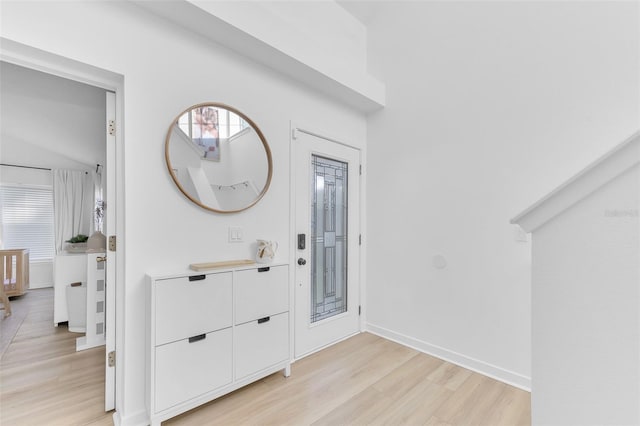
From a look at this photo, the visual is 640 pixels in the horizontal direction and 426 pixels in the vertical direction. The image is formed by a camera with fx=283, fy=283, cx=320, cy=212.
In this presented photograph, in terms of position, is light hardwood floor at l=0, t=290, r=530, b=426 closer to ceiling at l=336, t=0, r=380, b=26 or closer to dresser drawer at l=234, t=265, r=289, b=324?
dresser drawer at l=234, t=265, r=289, b=324

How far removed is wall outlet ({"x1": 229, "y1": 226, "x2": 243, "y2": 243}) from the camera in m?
2.09

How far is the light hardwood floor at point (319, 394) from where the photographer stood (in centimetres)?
171

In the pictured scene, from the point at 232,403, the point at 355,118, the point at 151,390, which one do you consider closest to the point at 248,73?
the point at 355,118

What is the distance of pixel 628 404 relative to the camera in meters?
0.67

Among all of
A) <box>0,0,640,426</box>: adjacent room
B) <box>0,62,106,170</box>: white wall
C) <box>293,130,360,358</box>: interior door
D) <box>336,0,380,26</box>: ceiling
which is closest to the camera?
<box>0,0,640,426</box>: adjacent room

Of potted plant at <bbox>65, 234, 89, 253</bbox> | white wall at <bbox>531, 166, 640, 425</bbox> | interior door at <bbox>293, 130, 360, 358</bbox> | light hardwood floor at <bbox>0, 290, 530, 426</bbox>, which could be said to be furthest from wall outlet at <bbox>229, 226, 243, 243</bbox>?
potted plant at <bbox>65, 234, 89, 253</bbox>

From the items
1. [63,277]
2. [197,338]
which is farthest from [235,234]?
[63,277]

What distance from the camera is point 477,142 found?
2.29m

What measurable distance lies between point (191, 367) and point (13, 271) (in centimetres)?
435

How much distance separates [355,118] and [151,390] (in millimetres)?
2793

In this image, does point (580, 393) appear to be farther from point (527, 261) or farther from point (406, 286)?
point (406, 286)

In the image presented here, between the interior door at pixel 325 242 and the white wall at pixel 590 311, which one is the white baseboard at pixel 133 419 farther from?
the white wall at pixel 590 311

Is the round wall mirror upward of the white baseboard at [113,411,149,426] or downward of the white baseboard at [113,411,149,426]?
upward

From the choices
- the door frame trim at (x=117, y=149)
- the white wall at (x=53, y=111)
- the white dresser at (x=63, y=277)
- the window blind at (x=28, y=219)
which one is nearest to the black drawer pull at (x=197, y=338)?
the door frame trim at (x=117, y=149)
